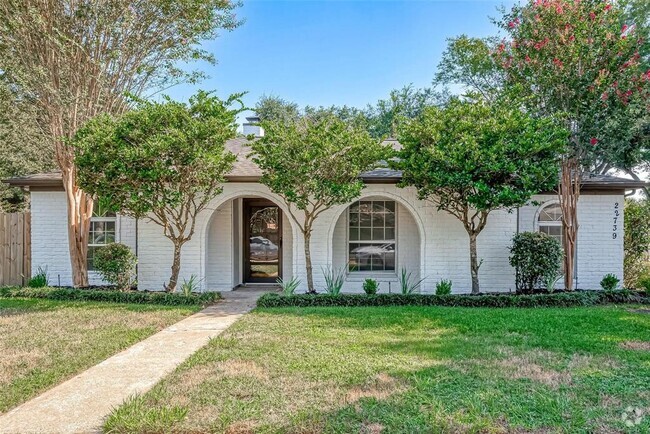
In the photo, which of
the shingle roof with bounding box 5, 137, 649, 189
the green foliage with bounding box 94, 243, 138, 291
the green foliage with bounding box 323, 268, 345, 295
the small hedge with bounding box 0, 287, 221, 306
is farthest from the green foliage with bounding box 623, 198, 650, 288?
the green foliage with bounding box 94, 243, 138, 291

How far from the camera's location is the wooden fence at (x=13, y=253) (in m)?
10.7

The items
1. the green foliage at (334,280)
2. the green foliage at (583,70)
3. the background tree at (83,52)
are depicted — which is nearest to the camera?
the green foliage at (583,70)

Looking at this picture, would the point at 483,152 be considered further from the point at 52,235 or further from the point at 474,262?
the point at 52,235

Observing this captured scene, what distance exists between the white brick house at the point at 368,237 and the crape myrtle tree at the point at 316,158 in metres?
1.10

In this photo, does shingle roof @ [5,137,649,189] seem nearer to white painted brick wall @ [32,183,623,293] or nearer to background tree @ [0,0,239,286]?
white painted brick wall @ [32,183,623,293]

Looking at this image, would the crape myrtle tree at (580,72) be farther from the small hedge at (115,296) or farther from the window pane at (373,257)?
the small hedge at (115,296)

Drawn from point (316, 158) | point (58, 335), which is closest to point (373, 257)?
point (316, 158)

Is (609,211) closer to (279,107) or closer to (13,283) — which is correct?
(13,283)

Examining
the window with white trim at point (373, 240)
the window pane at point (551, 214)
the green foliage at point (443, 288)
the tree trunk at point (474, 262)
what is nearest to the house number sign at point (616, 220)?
the window pane at point (551, 214)

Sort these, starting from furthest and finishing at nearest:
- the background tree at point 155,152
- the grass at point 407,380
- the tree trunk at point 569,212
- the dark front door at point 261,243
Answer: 1. the dark front door at point 261,243
2. the tree trunk at point 569,212
3. the background tree at point 155,152
4. the grass at point 407,380

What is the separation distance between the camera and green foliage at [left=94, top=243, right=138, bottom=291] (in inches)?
369

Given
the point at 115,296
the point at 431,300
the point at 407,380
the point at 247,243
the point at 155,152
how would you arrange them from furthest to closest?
the point at 247,243, the point at 115,296, the point at 431,300, the point at 155,152, the point at 407,380

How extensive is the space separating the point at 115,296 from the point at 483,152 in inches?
321

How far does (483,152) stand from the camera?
8.09 m
